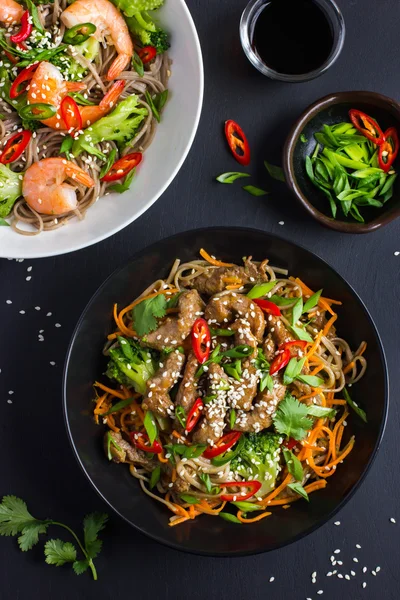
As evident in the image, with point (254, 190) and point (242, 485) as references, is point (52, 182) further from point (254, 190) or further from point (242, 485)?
point (242, 485)

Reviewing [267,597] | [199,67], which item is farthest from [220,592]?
[199,67]

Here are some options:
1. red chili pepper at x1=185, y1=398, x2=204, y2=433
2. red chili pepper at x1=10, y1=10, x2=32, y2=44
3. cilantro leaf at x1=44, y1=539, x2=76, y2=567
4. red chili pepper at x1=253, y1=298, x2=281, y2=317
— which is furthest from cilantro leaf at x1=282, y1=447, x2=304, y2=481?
red chili pepper at x1=10, y1=10, x2=32, y2=44

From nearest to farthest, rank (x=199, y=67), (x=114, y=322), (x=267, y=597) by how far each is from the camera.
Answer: (x=199, y=67), (x=114, y=322), (x=267, y=597)

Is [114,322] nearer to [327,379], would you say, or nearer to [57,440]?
[57,440]

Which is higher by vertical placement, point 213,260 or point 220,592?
point 213,260

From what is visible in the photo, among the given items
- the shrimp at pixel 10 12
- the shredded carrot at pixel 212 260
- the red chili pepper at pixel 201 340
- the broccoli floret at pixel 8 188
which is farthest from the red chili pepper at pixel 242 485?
the shrimp at pixel 10 12

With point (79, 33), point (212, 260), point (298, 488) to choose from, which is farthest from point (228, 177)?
point (298, 488)

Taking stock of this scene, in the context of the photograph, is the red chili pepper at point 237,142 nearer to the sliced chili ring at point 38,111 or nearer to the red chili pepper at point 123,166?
the red chili pepper at point 123,166
